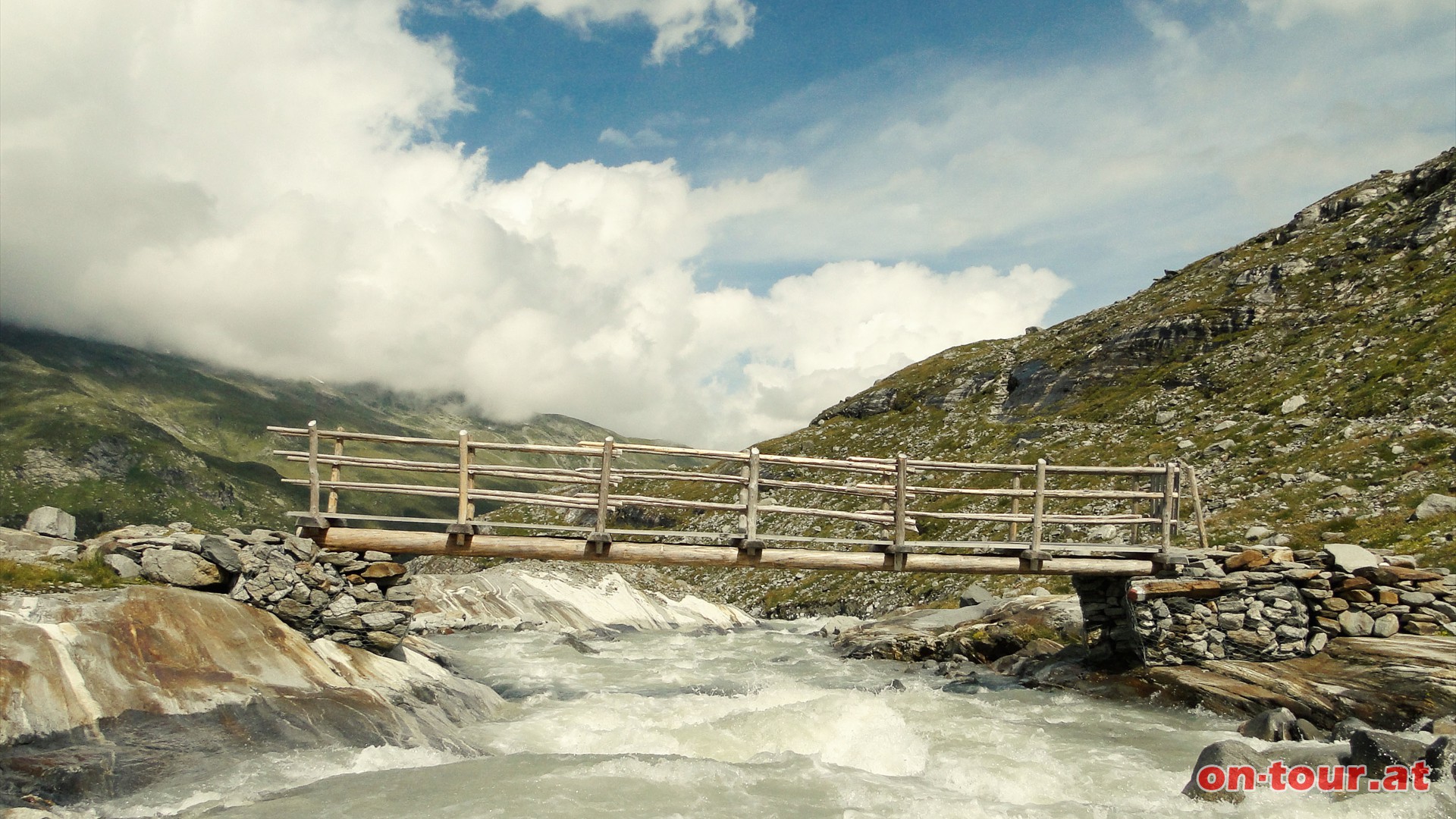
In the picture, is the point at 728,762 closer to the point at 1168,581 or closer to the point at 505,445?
the point at 505,445

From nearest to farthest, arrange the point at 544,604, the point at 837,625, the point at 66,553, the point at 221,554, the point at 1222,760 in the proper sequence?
1. the point at 1222,760
2. the point at 66,553
3. the point at 221,554
4. the point at 544,604
5. the point at 837,625

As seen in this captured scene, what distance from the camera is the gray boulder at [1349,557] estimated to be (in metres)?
18.5

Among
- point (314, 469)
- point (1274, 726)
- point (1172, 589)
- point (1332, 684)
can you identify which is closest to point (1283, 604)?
point (1172, 589)

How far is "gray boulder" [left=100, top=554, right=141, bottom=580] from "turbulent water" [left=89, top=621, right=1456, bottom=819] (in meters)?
5.25

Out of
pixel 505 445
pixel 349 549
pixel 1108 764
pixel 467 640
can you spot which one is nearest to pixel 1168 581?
pixel 1108 764

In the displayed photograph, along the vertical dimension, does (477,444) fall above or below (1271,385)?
below

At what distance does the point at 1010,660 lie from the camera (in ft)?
84.2

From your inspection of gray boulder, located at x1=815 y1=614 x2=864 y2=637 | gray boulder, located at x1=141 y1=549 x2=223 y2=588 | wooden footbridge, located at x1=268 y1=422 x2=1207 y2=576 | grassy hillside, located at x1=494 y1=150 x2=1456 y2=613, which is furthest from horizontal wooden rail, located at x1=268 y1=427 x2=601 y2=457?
gray boulder, located at x1=815 y1=614 x2=864 y2=637

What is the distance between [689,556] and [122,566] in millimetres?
11488

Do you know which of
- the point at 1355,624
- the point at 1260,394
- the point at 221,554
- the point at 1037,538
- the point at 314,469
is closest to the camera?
the point at 221,554

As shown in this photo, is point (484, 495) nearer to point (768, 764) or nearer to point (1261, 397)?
point (768, 764)

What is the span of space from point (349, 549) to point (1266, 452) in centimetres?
4082

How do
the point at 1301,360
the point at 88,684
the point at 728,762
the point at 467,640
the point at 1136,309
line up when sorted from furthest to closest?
the point at 1136,309 → the point at 1301,360 → the point at 467,640 → the point at 728,762 → the point at 88,684

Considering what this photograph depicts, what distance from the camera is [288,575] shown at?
16.2 meters
